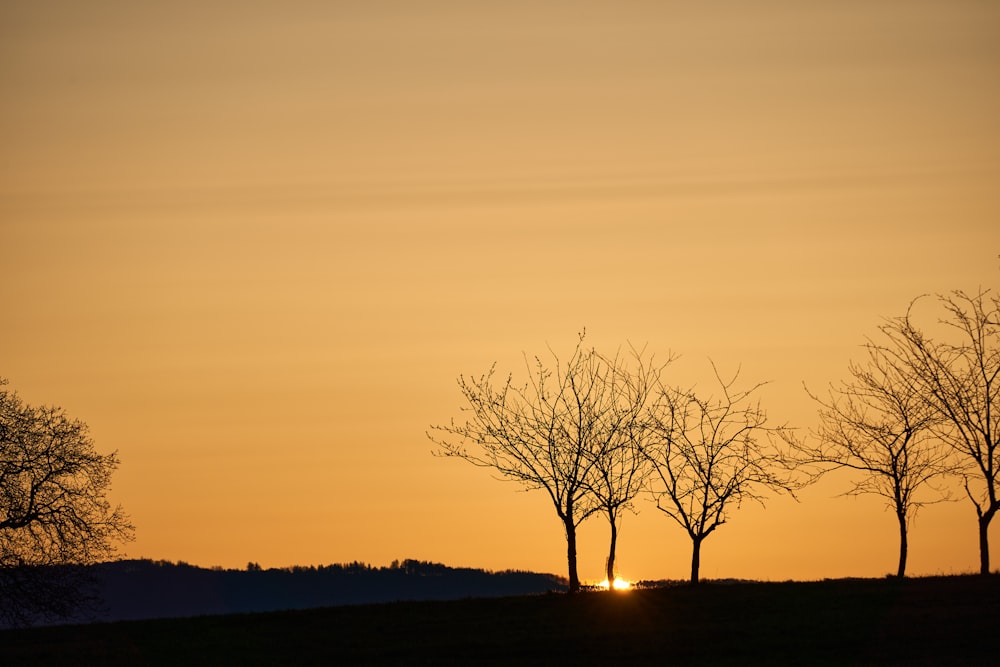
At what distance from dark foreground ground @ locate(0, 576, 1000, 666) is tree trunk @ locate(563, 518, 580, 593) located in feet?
7.21

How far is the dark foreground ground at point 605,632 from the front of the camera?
38.7 m

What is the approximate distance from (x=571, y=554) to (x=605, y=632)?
1011cm

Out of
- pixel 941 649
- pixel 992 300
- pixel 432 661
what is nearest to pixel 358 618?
pixel 432 661

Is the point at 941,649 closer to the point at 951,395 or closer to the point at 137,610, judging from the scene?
the point at 951,395

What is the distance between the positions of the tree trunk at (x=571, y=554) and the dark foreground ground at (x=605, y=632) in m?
2.20

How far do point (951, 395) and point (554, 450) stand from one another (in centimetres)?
1641

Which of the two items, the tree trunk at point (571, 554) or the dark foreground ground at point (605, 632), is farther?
the tree trunk at point (571, 554)

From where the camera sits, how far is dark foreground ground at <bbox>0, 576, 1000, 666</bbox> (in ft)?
127

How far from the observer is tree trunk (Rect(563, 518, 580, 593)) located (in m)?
51.3

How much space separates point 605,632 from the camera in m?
42.2

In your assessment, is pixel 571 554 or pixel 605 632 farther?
pixel 571 554

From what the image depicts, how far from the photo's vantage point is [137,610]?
19025 cm

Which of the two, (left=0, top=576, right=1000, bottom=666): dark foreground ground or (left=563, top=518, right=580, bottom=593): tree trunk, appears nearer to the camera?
(left=0, top=576, right=1000, bottom=666): dark foreground ground

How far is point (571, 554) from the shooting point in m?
52.2
